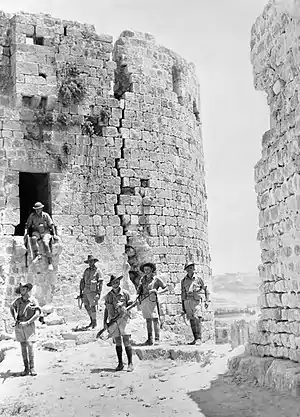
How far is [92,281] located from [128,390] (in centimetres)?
404

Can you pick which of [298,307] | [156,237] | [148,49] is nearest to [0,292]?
[156,237]

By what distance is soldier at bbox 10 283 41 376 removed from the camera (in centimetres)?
882

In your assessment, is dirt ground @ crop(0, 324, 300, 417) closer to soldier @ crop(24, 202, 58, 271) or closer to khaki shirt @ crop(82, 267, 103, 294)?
khaki shirt @ crop(82, 267, 103, 294)

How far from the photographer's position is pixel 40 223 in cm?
1256

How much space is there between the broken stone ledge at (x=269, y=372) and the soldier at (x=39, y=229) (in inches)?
230

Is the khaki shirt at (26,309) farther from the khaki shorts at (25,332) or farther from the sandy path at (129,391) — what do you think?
the sandy path at (129,391)

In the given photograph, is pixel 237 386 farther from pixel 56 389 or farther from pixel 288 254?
pixel 56 389

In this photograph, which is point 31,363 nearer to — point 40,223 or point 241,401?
point 241,401

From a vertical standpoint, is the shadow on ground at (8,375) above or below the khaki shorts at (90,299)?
below

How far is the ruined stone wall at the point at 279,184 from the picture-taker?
605 cm

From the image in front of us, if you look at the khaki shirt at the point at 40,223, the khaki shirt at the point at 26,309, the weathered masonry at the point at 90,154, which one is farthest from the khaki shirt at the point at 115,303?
the khaki shirt at the point at 40,223

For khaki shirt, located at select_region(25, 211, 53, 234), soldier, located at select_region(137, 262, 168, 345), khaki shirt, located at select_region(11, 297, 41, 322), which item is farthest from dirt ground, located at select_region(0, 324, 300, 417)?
khaki shirt, located at select_region(25, 211, 53, 234)

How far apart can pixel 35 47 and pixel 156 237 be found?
15.2ft

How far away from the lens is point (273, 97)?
6840 millimetres
